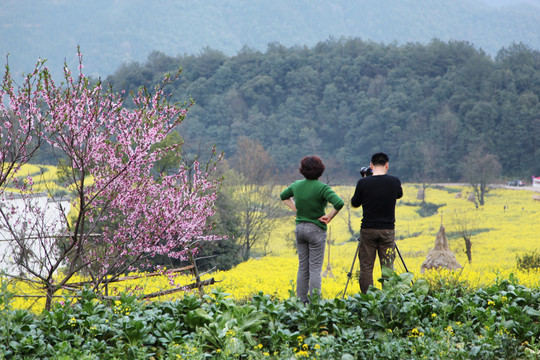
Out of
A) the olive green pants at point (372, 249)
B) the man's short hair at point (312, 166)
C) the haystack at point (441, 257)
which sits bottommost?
the haystack at point (441, 257)

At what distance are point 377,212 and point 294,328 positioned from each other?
6.40ft

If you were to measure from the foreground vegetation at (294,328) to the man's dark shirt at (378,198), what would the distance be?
2.96 feet

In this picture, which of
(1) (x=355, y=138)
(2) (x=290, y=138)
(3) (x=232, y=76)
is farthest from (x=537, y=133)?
(3) (x=232, y=76)

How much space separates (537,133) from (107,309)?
239ft

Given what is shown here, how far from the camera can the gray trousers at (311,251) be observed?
20.9 ft

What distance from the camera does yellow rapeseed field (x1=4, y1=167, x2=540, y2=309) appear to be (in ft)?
44.7

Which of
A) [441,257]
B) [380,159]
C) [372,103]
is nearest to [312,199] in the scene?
[380,159]

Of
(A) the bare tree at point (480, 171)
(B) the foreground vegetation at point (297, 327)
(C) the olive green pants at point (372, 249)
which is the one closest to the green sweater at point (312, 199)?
(C) the olive green pants at point (372, 249)

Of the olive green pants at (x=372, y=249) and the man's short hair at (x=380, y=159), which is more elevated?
the man's short hair at (x=380, y=159)

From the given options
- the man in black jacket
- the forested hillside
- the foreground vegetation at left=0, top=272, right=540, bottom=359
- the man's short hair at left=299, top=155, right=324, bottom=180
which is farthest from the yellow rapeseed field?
the forested hillside

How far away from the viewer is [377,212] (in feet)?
21.8

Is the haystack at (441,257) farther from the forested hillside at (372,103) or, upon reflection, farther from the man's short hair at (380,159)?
the forested hillside at (372,103)

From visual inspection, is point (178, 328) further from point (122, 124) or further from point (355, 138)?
point (355, 138)

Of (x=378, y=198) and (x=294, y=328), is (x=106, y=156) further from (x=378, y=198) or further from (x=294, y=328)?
(x=378, y=198)
